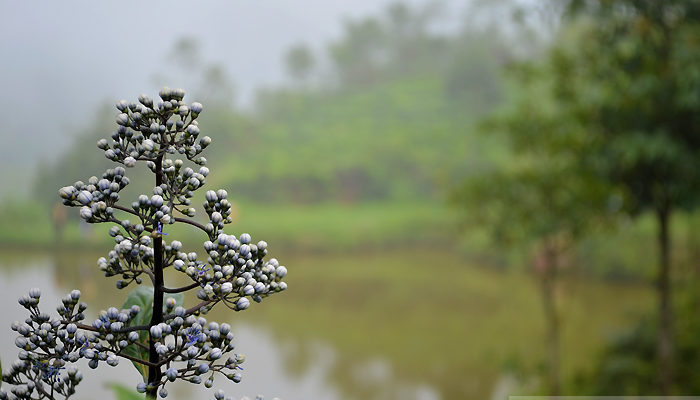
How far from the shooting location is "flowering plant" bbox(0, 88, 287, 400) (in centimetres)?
50

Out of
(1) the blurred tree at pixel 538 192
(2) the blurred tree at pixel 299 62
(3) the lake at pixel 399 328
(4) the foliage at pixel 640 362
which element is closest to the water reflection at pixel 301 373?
(3) the lake at pixel 399 328

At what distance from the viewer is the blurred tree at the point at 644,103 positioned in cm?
275

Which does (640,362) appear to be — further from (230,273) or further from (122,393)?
(122,393)

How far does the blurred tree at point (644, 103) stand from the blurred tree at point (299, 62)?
1459 centimetres

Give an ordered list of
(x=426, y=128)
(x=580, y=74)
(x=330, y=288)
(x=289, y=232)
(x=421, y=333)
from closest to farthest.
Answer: (x=580, y=74) → (x=421, y=333) → (x=330, y=288) → (x=289, y=232) → (x=426, y=128)

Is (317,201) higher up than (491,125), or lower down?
higher up

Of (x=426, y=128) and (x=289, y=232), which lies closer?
(x=289, y=232)

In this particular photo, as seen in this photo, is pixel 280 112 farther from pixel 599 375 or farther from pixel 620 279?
pixel 599 375

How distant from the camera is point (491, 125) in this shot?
11.1ft

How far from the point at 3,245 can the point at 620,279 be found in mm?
8420

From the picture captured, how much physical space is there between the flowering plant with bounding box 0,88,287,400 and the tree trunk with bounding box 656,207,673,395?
10.2 ft

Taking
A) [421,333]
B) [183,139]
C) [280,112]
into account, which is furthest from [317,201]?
[183,139]

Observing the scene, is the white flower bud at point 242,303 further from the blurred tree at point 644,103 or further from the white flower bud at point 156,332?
the blurred tree at point 644,103

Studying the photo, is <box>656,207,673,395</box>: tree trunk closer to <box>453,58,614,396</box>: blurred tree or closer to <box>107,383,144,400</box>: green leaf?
<box>453,58,614,396</box>: blurred tree
